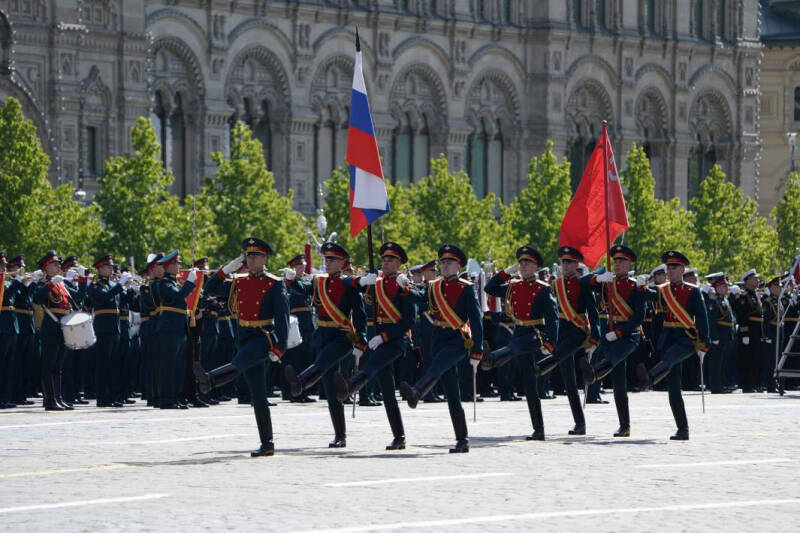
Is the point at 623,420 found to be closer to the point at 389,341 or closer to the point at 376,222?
the point at 389,341

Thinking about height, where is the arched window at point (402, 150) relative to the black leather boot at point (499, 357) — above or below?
above

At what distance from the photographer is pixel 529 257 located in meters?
20.9

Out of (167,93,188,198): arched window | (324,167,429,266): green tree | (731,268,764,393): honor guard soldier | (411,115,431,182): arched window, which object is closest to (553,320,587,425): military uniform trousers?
(731,268,764,393): honor guard soldier

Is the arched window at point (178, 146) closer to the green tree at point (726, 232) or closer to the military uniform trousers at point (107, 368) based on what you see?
the green tree at point (726, 232)

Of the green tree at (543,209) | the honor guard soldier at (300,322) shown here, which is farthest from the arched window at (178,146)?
the honor guard soldier at (300,322)

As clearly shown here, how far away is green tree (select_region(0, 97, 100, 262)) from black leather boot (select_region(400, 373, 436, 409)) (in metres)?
29.7

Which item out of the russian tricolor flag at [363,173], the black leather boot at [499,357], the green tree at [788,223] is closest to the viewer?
the black leather boot at [499,357]

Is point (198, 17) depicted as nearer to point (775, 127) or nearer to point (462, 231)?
point (462, 231)

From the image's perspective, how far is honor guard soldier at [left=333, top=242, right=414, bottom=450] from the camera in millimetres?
19266

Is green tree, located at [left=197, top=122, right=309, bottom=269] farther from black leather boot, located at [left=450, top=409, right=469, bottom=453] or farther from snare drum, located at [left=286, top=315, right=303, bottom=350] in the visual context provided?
black leather boot, located at [left=450, top=409, right=469, bottom=453]

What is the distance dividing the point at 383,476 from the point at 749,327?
18744 millimetres

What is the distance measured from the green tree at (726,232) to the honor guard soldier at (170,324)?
46238 mm

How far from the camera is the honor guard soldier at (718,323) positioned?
33.3m

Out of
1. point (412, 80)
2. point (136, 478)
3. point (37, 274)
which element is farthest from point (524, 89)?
point (136, 478)
